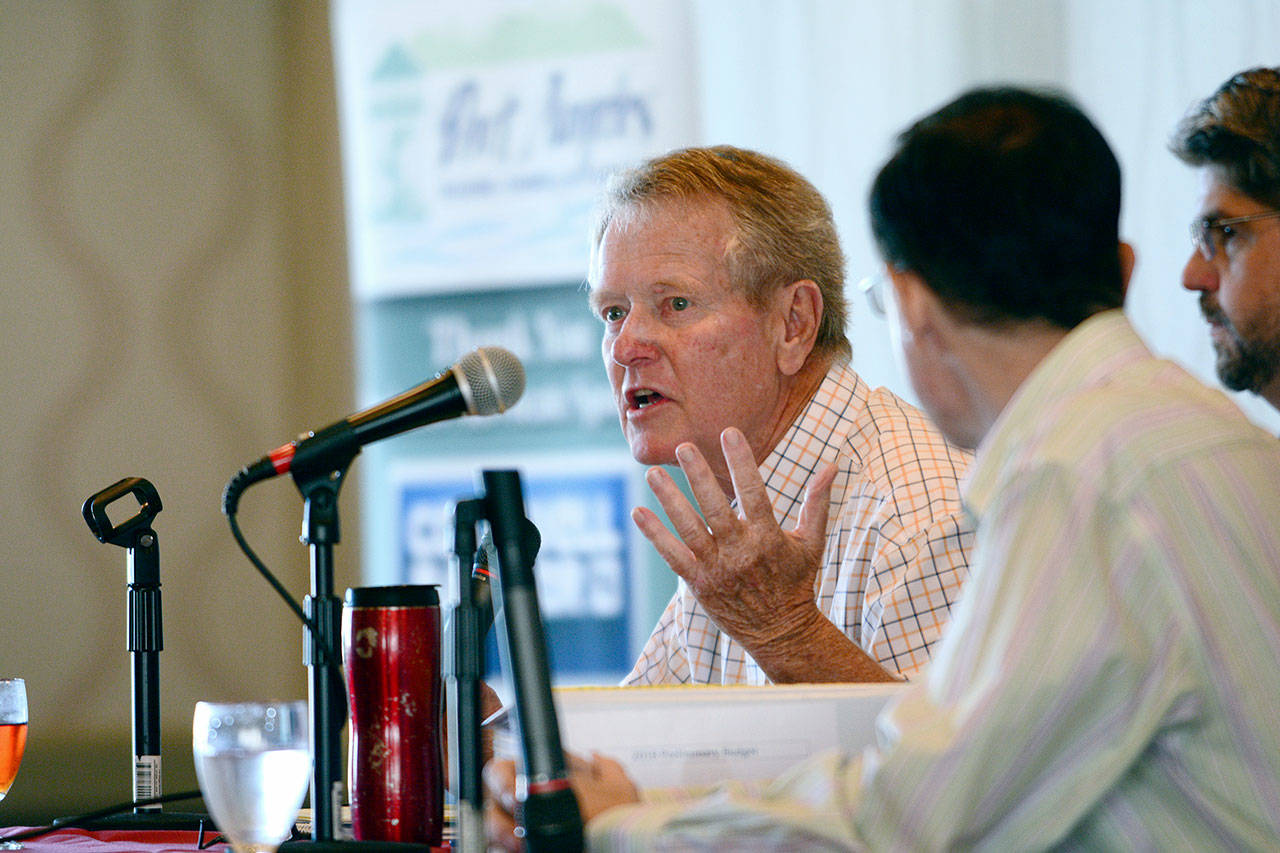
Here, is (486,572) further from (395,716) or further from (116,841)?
(116,841)

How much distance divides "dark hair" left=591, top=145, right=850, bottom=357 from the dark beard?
555mm

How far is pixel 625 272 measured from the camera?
174 centimetres

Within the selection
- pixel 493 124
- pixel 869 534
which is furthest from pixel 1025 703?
pixel 493 124

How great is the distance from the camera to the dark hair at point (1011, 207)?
0.88 m

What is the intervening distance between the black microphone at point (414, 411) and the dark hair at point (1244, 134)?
1240mm

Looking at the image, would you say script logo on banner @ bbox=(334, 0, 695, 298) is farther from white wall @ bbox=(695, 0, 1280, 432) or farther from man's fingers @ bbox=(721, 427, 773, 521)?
man's fingers @ bbox=(721, 427, 773, 521)

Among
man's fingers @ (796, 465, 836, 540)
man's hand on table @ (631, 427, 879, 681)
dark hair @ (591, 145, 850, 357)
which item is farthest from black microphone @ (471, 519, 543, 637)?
dark hair @ (591, 145, 850, 357)

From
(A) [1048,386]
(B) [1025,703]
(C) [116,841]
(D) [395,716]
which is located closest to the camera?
(B) [1025,703]

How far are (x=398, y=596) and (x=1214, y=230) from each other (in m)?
1.29

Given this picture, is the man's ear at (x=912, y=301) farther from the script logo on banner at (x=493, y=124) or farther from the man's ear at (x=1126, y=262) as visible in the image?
the script logo on banner at (x=493, y=124)

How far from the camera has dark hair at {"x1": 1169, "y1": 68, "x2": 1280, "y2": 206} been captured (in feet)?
5.74

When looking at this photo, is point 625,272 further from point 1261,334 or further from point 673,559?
point 1261,334

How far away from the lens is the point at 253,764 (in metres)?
0.98

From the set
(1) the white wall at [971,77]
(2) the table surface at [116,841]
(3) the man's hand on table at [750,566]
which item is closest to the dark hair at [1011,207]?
(3) the man's hand on table at [750,566]
